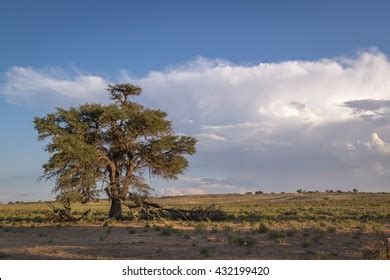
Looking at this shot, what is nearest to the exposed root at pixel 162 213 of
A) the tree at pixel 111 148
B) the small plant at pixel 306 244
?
the tree at pixel 111 148

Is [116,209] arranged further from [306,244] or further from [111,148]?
[306,244]

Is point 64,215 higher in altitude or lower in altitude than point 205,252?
higher

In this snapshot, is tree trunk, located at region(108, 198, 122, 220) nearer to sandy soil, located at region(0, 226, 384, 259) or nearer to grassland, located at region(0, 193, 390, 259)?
grassland, located at region(0, 193, 390, 259)

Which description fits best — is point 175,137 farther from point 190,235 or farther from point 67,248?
point 67,248

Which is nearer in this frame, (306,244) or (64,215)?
(306,244)

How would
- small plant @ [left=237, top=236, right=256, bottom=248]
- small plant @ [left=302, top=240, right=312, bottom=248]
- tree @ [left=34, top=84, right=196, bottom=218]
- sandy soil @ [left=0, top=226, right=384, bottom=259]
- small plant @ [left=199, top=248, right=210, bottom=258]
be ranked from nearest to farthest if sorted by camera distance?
1. small plant @ [left=199, top=248, right=210, bottom=258]
2. sandy soil @ [left=0, top=226, right=384, bottom=259]
3. small plant @ [left=302, top=240, right=312, bottom=248]
4. small plant @ [left=237, top=236, right=256, bottom=248]
5. tree @ [left=34, top=84, right=196, bottom=218]

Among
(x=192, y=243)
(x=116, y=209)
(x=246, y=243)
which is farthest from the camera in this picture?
(x=116, y=209)

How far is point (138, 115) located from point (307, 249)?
21802 millimetres

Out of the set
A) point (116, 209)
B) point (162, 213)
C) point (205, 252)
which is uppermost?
point (116, 209)

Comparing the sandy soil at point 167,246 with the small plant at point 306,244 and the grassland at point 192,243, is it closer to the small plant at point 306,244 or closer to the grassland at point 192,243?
the grassland at point 192,243

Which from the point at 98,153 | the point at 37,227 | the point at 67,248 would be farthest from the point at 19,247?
the point at 98,153

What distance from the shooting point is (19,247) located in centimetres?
2445

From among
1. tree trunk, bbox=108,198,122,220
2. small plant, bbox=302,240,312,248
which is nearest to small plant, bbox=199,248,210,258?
small plant, bbox=302,240,312,248

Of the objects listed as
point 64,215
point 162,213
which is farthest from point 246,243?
point 64,215
